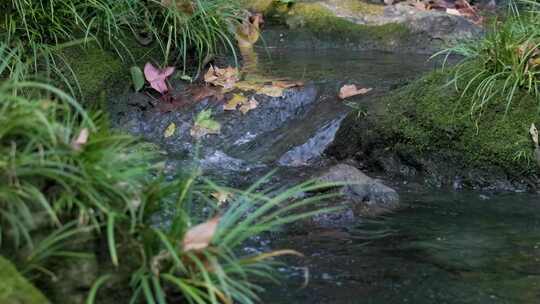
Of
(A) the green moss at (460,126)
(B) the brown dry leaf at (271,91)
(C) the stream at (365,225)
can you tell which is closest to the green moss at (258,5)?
(C) the stream at (365,225)

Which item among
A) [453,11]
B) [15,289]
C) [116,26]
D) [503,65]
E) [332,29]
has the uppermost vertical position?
[15,289]

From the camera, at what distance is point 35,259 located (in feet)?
7.76

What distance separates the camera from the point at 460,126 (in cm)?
530

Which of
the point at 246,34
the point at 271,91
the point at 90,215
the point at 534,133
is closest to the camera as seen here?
the point at 90,215

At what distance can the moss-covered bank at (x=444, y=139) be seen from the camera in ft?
16.8

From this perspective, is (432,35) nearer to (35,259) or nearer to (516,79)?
(516,79)

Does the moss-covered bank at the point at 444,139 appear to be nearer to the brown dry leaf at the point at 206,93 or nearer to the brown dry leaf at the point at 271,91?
the brown dry leaf at the point at 271,91

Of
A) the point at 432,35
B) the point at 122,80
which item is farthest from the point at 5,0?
the point at 432,35

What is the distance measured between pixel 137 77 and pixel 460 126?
2.44 meters

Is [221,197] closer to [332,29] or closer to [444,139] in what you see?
[444,139]

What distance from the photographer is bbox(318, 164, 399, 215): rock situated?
457 cm

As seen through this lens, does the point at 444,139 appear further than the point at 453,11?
No

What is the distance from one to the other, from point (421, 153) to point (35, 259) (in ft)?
11.4

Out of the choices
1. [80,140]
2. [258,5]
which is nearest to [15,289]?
[80,140]
